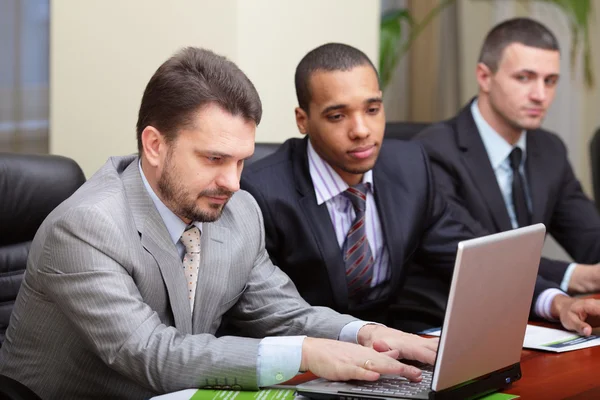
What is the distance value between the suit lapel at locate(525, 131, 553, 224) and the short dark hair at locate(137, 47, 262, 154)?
1563 millimetres

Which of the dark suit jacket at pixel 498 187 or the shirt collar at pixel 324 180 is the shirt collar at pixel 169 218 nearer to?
the shirt collar at pixel 324 180

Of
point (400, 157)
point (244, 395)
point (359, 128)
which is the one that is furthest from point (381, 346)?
point (400, 157)

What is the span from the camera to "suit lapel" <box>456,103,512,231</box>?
3.13 m

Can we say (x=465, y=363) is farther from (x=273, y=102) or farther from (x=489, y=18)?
(x=489, y=18)

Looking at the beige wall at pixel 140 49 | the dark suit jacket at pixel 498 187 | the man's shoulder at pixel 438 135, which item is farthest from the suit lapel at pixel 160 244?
the man's shoulder at pixel 438 135

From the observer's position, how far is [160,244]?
1.85 m

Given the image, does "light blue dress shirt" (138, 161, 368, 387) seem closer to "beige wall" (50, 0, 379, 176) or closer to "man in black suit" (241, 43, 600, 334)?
"man in black suit" (241, 43, 600, 334)

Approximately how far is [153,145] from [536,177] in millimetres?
1752

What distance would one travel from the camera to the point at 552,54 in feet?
10.8

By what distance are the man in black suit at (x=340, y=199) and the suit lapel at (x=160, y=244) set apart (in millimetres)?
618

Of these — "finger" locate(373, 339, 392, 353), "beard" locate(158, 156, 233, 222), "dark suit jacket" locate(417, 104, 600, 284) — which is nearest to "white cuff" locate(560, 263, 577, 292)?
"dark suit jacket" locate(417, 104, 600, 284)

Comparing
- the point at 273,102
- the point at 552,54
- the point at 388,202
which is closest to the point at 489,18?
Answer: the point at 552,54

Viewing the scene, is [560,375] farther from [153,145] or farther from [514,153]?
[514,153]

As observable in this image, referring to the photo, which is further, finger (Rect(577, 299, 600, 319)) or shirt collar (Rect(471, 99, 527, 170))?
shirt collar (Rect(471, 99, 527, 170))
